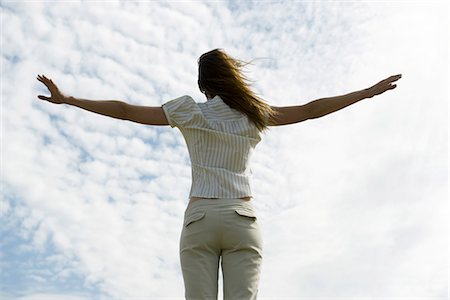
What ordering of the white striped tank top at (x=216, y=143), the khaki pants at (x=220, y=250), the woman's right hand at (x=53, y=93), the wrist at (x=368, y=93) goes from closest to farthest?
the khaki pants at (x=220, y=250) → the white striped tank top at (x=216, y=143) → the woman's right hand at (x=53, y=93) → the wrist at (x=368, y=93)

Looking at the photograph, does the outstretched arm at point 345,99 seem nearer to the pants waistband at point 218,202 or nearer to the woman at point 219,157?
the woman at point 219,157

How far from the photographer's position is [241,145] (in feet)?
14.0

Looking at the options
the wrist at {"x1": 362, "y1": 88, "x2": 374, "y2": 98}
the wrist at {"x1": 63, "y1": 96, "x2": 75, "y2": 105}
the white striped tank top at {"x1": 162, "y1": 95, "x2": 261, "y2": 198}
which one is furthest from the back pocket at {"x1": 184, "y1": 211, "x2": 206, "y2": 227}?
the wrist at {"x1": 362, "y1": 88, "x2": 374, "y2": 98}

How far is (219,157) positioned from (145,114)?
2.27ft

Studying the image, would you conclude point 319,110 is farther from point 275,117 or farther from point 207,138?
point 207,138

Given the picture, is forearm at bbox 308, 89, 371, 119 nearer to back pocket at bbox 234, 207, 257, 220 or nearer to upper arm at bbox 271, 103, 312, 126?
upper arm at bbox 271, 103, 312, 126

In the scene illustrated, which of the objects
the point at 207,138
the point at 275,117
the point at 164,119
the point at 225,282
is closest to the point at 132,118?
the point at 164,119

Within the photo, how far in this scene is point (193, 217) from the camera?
3.98 meters

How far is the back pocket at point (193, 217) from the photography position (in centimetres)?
396

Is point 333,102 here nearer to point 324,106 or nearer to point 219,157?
point 324,106

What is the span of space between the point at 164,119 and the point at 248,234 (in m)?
1.08

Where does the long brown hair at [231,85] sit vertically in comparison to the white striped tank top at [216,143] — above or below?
above

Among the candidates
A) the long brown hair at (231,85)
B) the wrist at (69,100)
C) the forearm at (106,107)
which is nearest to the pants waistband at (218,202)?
the long brown hair at (231,85)

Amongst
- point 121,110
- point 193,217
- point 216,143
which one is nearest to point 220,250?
point 193,217
